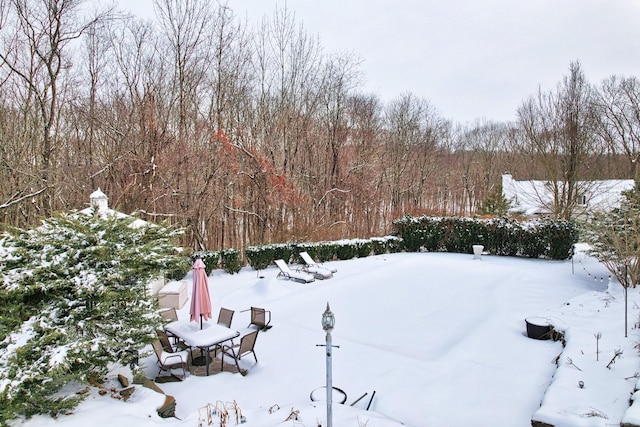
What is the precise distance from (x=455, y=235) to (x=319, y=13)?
11120 mm

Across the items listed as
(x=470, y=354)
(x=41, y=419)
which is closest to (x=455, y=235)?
(x=470, y=354)

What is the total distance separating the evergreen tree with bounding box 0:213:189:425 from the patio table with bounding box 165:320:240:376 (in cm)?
93

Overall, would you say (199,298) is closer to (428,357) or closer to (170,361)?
(170,361)

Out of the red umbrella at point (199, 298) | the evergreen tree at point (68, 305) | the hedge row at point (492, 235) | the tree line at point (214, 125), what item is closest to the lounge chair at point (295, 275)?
the tree line at point (214, 125)

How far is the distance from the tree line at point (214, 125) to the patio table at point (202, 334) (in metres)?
5.68

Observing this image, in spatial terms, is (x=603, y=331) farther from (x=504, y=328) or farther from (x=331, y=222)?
(x=331, y=222)

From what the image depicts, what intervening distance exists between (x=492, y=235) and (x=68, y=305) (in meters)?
11.8

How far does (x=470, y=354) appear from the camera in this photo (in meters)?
5.50

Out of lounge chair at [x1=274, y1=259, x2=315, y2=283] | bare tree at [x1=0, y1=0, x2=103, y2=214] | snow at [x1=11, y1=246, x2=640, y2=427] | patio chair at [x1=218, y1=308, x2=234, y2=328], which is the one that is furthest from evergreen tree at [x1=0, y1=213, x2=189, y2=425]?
bare tree at [x1=0, y1=0, x2=103, y2=214]

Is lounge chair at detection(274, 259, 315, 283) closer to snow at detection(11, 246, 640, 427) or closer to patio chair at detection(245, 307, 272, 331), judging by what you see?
snow at detection(11, 246, 640, 427)

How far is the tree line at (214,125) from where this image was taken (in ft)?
38.4

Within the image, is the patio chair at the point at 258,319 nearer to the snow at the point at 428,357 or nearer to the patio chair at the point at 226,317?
the snow at the point at 428,357

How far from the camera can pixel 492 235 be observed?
11914 mm

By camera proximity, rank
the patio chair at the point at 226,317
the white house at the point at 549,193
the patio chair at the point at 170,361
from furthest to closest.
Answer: the white house at the point at 549,193 → the patio chair at the point at 226,317 → the patio chair at the point at 170,361
